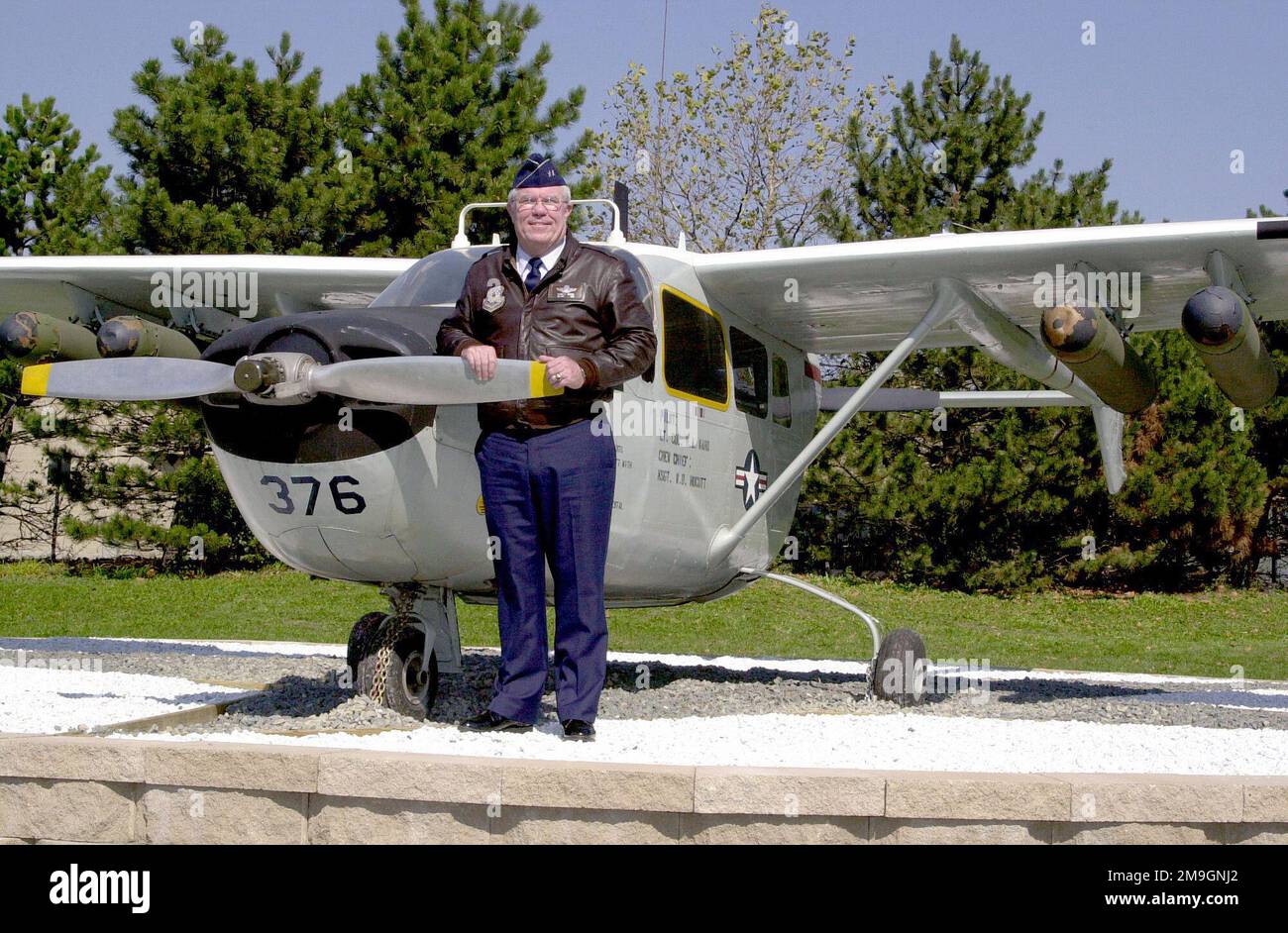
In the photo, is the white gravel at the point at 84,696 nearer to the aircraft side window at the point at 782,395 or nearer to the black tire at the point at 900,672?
the black tire at the point at 900,672

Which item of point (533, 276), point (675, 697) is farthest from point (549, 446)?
point (675, 697)

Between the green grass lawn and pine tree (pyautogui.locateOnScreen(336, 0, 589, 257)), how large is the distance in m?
7.04

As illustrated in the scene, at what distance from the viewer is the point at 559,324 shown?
5711 mm

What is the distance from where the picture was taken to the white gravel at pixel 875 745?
5.16m

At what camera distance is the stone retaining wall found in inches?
165

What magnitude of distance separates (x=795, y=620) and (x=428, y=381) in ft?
48.9

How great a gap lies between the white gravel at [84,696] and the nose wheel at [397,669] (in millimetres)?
860

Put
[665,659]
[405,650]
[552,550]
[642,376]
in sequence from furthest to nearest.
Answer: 1. [665,659]
2. [642,376]
3. [405,650]
4. [552,550]

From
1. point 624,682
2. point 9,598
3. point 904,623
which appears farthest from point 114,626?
point 904,623

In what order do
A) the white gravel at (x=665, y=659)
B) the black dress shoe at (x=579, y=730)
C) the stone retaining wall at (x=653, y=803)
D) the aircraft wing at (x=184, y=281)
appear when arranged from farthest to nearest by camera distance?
the white gravel at (x=665, y=659) → the aircraft wing at (x=184, y=281) → the black dress shoe at (x=579, y=730) → the stone retaining wall at (x=653, y=803)

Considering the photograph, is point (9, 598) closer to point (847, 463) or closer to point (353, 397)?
point (847, 463)

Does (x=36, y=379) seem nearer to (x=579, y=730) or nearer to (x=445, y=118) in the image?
(x=579, y=730)

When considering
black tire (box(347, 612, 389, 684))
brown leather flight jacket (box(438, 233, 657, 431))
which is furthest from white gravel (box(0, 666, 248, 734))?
brown leather flight jacket (box(438, 233, 657, 431))

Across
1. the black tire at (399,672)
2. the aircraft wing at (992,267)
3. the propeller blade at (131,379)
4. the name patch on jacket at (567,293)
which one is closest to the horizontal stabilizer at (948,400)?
the aircraft wing at (992,267)
